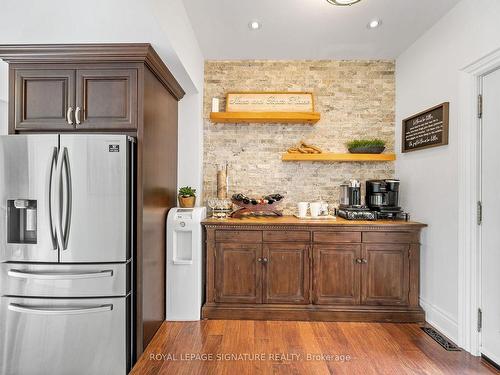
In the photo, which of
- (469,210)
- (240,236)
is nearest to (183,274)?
(240,236)

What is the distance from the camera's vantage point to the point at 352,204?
336cm

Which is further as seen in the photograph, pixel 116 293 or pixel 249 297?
pixel 249 297

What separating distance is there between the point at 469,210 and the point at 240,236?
6.42ft

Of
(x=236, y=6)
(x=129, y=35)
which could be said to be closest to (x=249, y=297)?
(x=129, y=35)

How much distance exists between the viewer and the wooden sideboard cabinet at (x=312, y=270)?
2.97 m

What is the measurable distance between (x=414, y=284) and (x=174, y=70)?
3.05m

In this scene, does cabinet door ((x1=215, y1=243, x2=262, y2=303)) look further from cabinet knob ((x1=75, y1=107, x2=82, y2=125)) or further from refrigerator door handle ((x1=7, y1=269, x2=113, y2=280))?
cabinet knob ((x1=75, y1=107, x2=82, y2=125))

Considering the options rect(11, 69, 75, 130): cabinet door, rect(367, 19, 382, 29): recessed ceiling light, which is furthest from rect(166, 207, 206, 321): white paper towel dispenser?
rect(367, 19, 382, 29): recessed ceiling light

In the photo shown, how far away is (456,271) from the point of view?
2557mm

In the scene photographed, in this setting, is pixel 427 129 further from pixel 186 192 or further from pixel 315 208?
pixel 186 192

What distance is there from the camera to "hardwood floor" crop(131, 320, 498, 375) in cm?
221

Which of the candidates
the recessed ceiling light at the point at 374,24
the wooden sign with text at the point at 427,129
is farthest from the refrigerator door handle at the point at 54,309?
the recessed ceiling light at the point at 374,24

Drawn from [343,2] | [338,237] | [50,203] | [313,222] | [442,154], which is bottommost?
[338,237]

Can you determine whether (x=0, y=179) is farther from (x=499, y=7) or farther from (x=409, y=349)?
(x=499, y=7)
